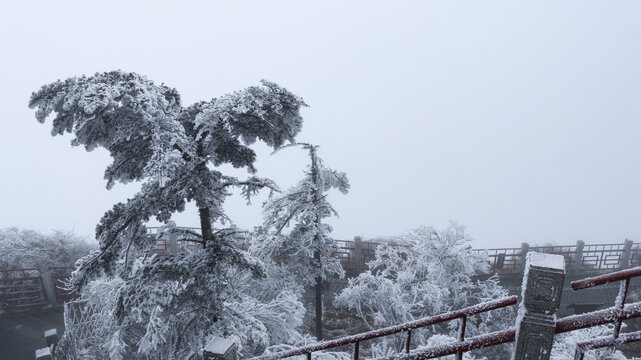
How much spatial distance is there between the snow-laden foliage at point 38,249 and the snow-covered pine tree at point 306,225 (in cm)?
1348

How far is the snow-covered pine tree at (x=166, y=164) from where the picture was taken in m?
6.05

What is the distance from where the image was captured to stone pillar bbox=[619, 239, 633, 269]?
22328mm

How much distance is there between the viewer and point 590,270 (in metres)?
22.3

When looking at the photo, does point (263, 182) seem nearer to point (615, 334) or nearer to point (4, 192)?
point (615, 334)

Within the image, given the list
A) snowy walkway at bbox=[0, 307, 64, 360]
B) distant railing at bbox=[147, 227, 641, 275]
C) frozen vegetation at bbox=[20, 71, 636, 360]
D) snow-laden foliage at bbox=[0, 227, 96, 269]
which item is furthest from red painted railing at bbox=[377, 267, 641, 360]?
snow-laden foliage at bbox=[0, 227, 96, 269]

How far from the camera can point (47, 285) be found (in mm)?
17375

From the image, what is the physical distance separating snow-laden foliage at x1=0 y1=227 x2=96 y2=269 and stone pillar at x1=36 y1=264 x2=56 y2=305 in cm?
200

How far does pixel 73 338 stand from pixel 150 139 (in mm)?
11577

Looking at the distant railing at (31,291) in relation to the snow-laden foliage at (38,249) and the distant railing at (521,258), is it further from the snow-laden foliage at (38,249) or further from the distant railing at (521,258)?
the distant railing at (521,258)

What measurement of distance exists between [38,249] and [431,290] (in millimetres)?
20779

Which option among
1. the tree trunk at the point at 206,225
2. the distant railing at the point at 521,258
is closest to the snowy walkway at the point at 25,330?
the distant railing at the point at 521,258

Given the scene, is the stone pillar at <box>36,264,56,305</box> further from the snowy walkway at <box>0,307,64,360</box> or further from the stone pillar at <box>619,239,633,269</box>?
the stone pillar at <box>619,239,633,269</box>

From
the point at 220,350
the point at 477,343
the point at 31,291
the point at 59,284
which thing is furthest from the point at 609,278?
the point at 59,284

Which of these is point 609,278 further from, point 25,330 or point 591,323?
point 25,330
